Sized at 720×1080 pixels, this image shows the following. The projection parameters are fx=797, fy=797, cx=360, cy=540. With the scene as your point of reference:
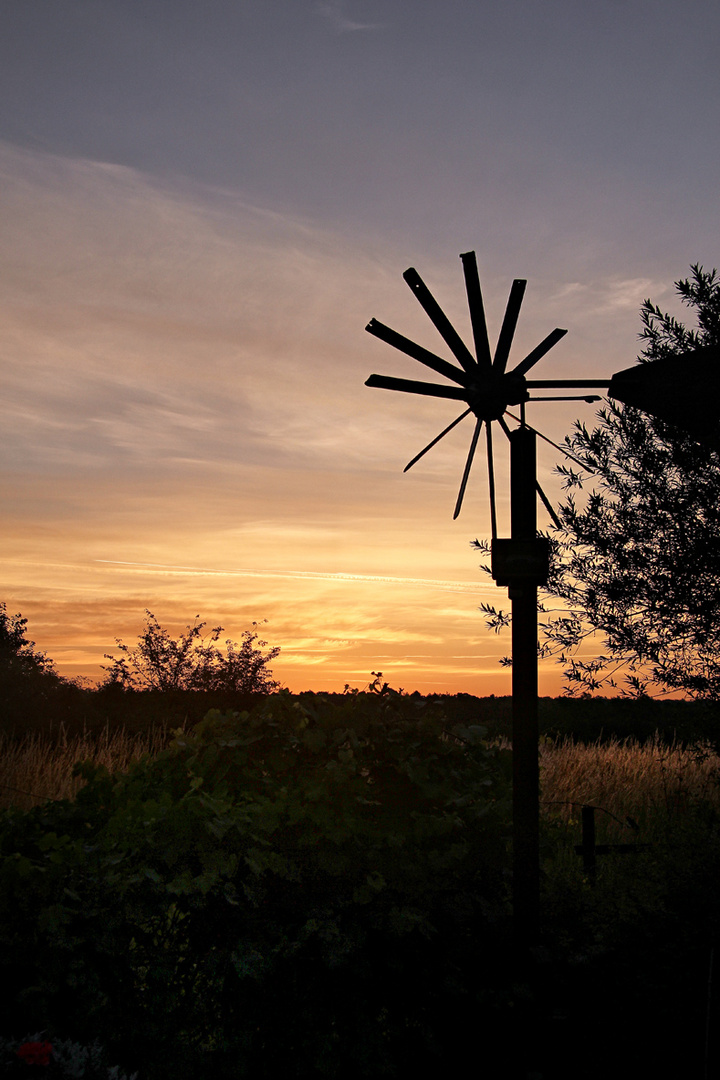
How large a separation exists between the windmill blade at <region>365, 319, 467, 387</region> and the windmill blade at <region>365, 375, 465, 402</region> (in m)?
0.09

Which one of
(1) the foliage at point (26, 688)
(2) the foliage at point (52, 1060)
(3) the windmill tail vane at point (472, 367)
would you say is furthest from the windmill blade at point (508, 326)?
(1) the foliage at point (26, 688)

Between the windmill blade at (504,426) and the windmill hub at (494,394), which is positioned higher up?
the windmill hub at (494,394)

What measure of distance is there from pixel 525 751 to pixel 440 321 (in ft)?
9.81

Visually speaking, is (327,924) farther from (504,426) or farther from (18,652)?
(18,652)

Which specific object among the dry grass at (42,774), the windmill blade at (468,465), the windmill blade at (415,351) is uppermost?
the windmill blade at (415,351)

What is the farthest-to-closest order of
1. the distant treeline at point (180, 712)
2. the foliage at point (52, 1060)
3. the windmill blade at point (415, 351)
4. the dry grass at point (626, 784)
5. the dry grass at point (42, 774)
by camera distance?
1. the distant treeline at point (180, 712)
2. the dry grass at point (626, 784)
3. the dry grass at point (42, 774)
4. the windmill blade at point (415, 351)
5. the foliage at point (52, 1060)

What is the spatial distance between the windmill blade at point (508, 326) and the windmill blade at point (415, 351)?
0.88 ft

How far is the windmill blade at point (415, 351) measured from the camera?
5.54 meters

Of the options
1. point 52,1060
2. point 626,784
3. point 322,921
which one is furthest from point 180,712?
point 52,1060

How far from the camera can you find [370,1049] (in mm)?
4598

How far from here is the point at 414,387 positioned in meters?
5.64

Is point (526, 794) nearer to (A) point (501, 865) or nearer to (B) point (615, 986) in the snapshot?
(A) point (501, 865)

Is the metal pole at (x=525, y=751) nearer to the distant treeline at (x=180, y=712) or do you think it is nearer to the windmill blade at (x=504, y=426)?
the windmill blade at (x=504, y=426)

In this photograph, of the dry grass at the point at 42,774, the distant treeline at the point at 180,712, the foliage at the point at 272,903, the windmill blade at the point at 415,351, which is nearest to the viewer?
the foliage at the point at 272,903
